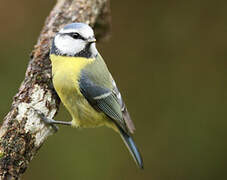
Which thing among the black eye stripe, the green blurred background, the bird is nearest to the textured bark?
the bird

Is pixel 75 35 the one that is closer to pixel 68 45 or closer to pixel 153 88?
pixel 68 45

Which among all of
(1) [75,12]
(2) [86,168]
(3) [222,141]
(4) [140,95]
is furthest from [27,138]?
(3) [222,141]

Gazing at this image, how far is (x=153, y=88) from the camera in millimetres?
3107

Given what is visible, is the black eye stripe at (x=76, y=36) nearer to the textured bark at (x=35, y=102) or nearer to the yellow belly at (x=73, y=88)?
the yellow belly at (x=73, y=88)

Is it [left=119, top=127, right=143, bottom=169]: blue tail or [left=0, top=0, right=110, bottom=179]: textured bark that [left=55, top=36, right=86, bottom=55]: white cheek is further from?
[left=119, top=127, right=143, bottom=169]: blue tail

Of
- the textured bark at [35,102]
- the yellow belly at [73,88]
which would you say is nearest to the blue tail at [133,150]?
the yellow belly at [73,88]

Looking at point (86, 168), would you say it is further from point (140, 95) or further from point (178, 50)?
point (178, 50)

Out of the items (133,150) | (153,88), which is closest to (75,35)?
(133,150)

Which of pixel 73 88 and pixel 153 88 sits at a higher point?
pixel 73 88

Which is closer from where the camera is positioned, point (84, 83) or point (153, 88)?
point (84, 83)

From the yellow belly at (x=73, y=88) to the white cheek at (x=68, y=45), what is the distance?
0.04m

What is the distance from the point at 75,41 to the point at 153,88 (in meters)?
1.30

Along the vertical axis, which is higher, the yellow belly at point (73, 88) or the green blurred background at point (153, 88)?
the yellow belly at point (73, 88)

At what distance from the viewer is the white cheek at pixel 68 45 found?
195 centimetres
